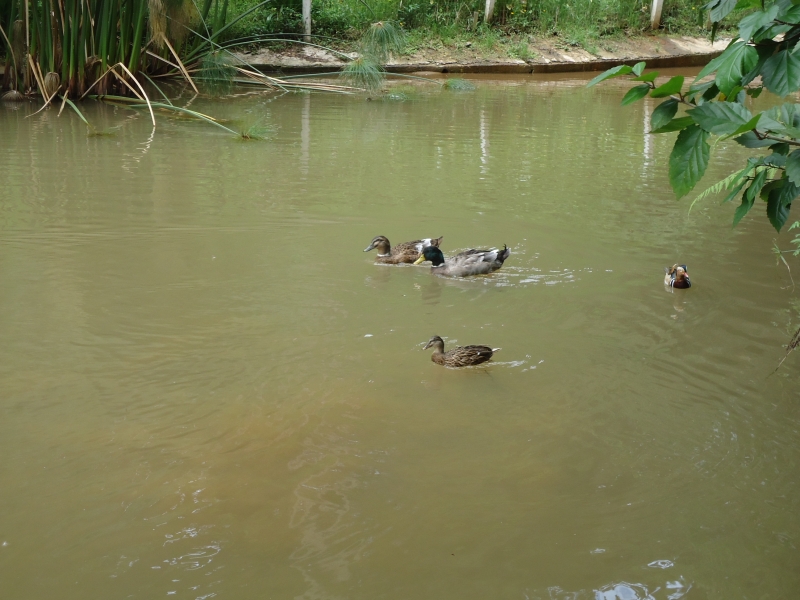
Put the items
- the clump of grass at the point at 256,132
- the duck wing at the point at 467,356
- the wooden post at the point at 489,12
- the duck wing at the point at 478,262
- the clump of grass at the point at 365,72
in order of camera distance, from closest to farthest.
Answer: the duck wing at the point at 467,356
the duck wing at the point at 478,262
the clump of grass at the point at 256,132
the clump of grass at the point at 365,72
the wooden post at the point at 489,12

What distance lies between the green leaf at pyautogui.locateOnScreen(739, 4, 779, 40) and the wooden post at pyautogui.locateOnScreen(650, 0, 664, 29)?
77.9 feet

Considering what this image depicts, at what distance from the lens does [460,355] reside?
502cm

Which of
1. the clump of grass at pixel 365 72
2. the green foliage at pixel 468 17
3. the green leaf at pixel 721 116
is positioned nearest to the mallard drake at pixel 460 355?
the green leaf at pixel 721 116

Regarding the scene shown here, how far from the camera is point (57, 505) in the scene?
12.1 ft

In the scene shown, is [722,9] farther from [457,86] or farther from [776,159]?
[457,86]

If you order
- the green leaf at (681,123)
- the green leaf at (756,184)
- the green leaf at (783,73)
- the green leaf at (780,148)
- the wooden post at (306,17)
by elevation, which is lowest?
the green leaf at (756,184)

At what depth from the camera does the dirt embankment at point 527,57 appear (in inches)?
761

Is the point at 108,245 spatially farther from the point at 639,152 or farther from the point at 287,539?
the point at 639,152

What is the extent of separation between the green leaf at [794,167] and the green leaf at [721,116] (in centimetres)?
19

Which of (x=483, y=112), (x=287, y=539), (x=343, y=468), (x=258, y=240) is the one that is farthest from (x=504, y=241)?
(x=483, y=112)

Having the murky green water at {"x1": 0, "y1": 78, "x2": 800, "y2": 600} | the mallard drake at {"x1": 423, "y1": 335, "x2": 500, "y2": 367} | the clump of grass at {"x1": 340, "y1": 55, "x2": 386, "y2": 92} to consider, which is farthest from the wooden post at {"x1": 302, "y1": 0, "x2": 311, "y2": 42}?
the mallard drake at {"x1": 423, "y1": 335, "x2": 500, "y2": 367}

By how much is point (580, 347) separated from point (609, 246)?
7.50 feet

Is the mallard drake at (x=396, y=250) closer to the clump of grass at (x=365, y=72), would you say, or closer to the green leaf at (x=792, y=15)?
the green leaf at (x=792, y=15)

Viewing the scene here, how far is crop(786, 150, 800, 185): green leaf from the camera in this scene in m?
2.06
